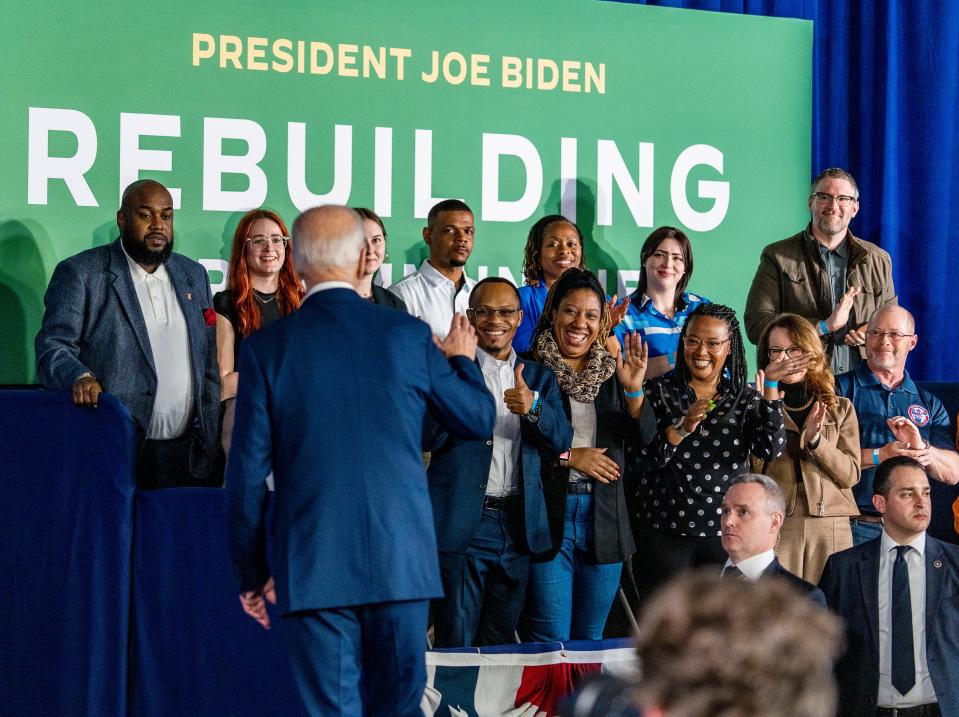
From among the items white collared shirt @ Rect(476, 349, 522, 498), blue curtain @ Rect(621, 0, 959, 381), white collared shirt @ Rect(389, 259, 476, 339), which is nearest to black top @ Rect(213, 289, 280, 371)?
white collared shirt @ Rect(389, 259, 476, 339)

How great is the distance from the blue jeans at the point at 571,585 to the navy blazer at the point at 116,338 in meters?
1.23

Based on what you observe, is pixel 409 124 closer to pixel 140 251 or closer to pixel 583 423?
pixel 140 251

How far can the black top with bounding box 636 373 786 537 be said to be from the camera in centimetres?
431

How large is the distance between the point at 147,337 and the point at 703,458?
79.0 inches

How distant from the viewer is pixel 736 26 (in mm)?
6422

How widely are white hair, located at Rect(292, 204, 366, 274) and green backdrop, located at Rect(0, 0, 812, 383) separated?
2.60 m

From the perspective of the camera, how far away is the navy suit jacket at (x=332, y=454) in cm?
298

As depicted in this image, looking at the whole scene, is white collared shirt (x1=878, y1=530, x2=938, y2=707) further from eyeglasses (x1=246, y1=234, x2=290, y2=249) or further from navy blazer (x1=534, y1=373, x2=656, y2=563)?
eyeglasses (x1=246, y1=234, x2=290, y2=249)

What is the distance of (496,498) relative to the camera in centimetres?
418

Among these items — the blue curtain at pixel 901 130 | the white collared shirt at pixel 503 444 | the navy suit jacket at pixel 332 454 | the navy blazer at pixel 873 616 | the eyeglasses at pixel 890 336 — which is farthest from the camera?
the blue curtain at pixel 901 130

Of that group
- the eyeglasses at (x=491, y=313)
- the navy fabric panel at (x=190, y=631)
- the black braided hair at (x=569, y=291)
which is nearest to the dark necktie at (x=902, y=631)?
the black braided hair at (x=569, y=291)

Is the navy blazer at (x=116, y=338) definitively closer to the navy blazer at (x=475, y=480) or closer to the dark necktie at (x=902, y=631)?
the navy blazer at (x=475, y=480)

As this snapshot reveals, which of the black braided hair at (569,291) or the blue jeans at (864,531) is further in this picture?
the blue jeans at (864,531)

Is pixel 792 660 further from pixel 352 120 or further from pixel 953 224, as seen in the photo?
pixel 953 224
